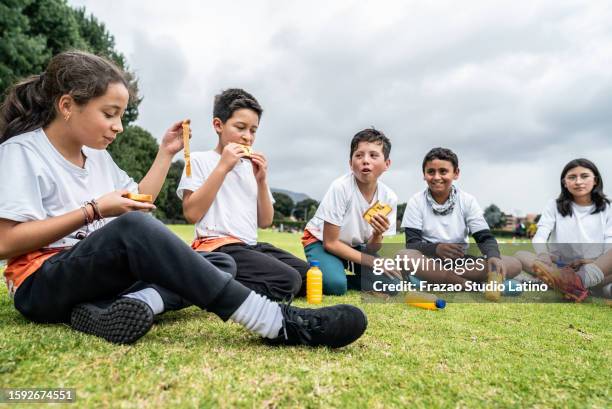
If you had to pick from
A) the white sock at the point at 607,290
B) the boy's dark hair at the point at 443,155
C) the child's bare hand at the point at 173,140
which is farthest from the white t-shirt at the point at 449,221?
the child's bare hand at the point at 173,140

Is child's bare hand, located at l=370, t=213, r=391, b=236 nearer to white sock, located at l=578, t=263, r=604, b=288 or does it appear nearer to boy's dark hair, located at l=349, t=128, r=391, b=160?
boy's dark hair, located at l=349, t=128, r=391, b=160

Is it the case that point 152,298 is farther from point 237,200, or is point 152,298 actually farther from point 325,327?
point 237,200

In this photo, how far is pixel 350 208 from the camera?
4938mm

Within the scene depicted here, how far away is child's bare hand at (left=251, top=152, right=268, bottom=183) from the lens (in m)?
3.88

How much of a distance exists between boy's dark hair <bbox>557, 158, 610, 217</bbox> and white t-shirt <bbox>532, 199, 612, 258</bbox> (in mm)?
51

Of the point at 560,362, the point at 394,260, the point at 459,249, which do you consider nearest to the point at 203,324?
the point at 560,362

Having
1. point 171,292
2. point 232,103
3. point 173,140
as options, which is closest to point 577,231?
point 232,103

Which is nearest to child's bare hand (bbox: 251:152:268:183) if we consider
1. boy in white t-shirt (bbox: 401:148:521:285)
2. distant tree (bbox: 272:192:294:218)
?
boy in white t-shirt (bbox: 401:148:521:285)

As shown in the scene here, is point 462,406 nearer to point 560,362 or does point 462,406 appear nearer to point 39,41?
point 560,362

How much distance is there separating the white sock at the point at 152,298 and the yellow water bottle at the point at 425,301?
2291 millimetres

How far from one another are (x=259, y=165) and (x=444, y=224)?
2541mm

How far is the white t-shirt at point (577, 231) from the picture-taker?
17.3 ft

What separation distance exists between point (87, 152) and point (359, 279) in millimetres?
3289

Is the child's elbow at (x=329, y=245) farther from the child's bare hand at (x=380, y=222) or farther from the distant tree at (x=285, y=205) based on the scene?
the distant tree at (x=285, y=205)
